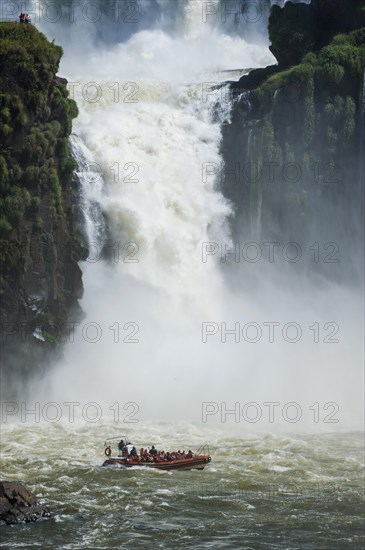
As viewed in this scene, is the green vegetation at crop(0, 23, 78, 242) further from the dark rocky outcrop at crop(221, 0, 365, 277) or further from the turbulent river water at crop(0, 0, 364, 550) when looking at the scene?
the dark rocky outcrop at crop(221, 0, 365, 277)

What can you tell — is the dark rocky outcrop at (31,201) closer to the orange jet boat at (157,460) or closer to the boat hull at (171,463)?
the orange jet boat at (157,460)

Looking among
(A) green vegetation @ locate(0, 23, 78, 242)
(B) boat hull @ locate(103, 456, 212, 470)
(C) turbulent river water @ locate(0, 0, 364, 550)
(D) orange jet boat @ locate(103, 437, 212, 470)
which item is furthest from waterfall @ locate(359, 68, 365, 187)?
(B) boat hull @ locate(103, 456, 212, 470)

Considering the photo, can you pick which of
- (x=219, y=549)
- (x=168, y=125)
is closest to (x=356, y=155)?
(x=168, y=125)

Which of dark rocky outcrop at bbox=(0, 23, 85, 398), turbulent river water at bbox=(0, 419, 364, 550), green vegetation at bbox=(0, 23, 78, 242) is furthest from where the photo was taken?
dark rocky outcrop at bbox=(0, 23, 85, 398)

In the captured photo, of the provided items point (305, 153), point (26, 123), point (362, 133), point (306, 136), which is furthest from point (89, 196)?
point (362, 133)

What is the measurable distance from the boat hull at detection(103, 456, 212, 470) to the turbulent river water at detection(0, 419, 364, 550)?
25cm

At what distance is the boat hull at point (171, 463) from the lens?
34531 millimetres

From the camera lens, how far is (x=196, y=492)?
3195 centimetres

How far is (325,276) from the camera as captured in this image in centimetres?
5856

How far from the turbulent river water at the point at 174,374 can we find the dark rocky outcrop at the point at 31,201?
2139 millimetres

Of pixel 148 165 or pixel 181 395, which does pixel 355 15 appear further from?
pixel 181 395

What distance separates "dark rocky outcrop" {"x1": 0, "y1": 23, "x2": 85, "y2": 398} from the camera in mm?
44969

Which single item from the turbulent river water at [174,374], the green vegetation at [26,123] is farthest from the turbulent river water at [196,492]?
the green vegetation at [26,123]

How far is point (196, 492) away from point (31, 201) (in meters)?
19.2
